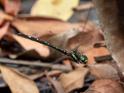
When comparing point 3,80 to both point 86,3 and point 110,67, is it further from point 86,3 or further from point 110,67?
point 86,3

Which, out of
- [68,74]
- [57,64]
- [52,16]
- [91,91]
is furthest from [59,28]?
[91,91]

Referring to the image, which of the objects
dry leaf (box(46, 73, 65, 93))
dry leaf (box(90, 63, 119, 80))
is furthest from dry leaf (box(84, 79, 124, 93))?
dry leaf (box(46, 73, 65, 93))

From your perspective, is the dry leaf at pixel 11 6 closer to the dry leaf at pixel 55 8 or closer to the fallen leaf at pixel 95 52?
the dry leaf at pixel 55 8

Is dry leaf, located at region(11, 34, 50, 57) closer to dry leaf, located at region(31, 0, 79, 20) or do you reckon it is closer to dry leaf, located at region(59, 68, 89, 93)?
dry leaf, located at region(59, 68, 89, 93)

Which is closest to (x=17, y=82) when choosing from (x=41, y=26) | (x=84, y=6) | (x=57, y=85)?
(x=57, y=85)

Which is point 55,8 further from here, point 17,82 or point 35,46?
point 17,82

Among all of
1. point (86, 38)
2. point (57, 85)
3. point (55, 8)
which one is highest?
point (55, 8)
